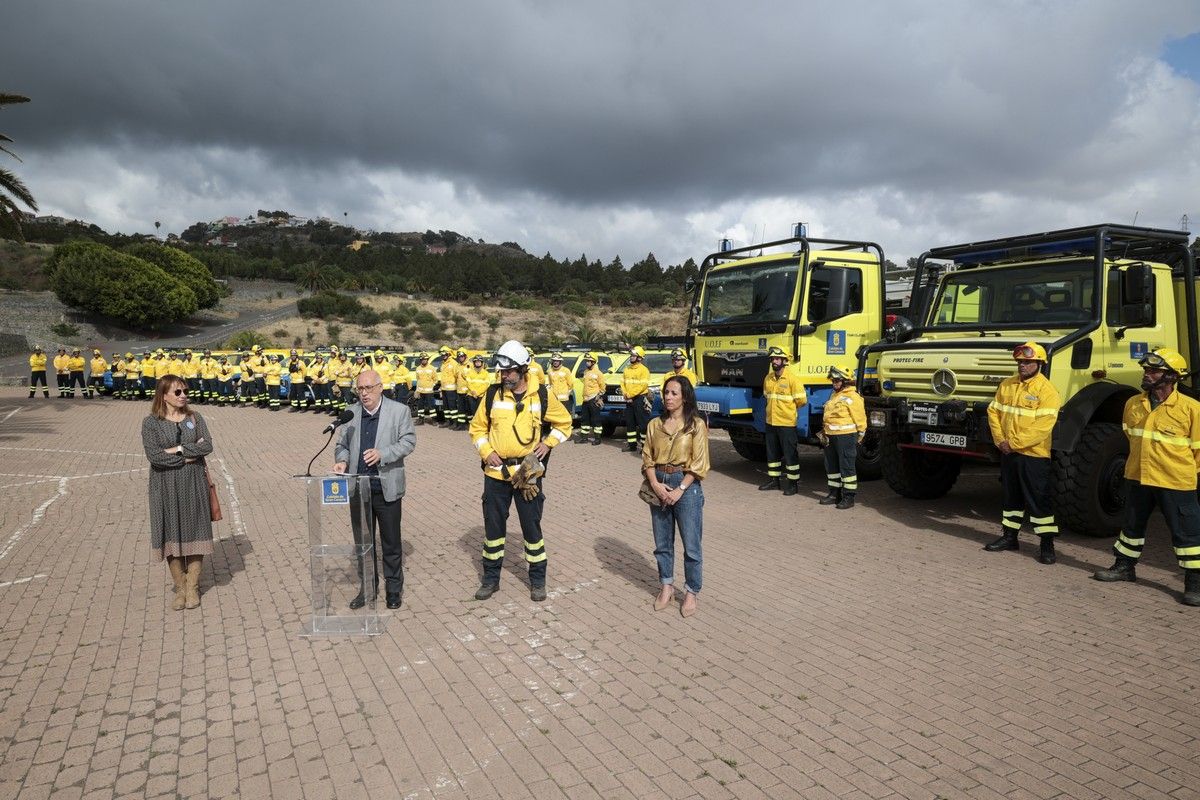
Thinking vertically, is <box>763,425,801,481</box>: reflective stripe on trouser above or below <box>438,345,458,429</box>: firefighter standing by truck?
below

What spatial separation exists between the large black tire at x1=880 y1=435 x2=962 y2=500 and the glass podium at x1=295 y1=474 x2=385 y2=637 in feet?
19.7

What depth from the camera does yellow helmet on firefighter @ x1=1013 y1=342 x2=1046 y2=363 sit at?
6340 mm

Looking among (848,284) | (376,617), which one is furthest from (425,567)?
(848,284)

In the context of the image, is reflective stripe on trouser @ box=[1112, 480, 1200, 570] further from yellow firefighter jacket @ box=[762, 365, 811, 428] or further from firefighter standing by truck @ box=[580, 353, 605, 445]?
firefighter standing by truck @ box=[580, 353, 605, 445]

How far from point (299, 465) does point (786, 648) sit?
9583mm

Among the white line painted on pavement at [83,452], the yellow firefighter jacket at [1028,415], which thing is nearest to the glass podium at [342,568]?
the yellow firefighter jacket at [1028,415]

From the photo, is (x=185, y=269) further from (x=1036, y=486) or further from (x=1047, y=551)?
(x=1047, y=551)

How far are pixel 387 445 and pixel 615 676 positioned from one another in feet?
7.71

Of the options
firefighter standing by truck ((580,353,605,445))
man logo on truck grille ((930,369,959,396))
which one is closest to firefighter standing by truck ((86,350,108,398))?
firefighter standing by truck ((580,353,605,445))

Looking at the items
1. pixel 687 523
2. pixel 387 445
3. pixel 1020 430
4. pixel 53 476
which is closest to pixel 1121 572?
pixel 1020 430

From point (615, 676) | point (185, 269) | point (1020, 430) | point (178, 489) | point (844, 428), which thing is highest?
point (185, 269)

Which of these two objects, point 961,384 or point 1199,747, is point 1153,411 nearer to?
point 961,384

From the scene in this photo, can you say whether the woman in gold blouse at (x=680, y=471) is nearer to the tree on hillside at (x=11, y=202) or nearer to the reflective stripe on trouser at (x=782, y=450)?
the reflective stripe on trouser at (x=782, y=450)

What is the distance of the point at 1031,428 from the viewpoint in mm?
6348
